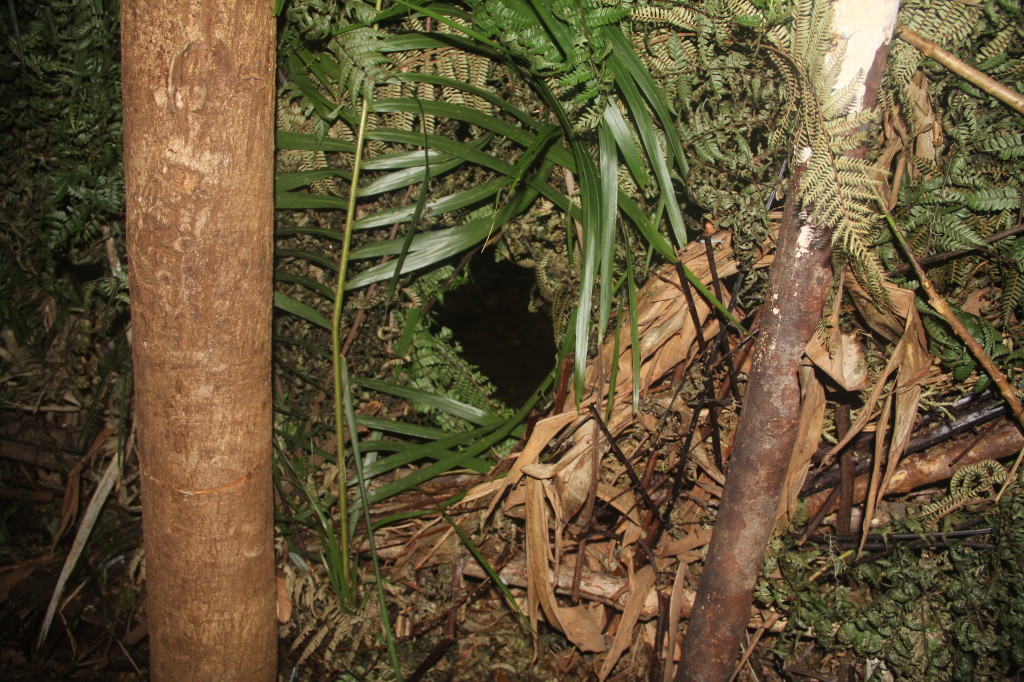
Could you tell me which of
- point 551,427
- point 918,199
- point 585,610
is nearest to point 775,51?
point 918,199

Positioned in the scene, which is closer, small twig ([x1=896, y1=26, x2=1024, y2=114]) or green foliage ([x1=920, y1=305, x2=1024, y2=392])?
small twig ([x1=896, y1=26, x2=1024, y2=114])

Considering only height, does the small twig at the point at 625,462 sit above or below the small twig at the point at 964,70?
below

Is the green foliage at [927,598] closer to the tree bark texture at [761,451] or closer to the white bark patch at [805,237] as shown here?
the tree bark texture at [761,451]

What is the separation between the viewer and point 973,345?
1.38 meters

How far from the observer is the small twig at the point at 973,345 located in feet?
4.48

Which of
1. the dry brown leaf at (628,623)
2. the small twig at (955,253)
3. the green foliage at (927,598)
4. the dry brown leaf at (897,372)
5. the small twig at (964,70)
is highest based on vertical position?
the small twig at (964,70)

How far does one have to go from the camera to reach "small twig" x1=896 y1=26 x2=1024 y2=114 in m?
1.23

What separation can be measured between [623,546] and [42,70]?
84.7 inches

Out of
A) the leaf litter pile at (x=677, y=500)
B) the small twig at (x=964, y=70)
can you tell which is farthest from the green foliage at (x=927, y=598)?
the small twig at (x=964, y=70)

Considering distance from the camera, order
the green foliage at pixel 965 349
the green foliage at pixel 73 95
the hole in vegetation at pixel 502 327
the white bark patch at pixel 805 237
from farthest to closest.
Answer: the hole in vegetation at pixel 502 327, the green foliage at pixel 73 95, the green foliage at pixel 965 349, the white bark patch at pixel 805 237

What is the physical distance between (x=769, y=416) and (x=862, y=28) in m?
0.79

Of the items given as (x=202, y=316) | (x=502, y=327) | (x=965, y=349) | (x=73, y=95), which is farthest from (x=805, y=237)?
(x=502, y=327)

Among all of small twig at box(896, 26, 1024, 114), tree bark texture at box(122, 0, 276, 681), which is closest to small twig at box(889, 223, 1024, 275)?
small twig at box(896, 26, 1024, 114)

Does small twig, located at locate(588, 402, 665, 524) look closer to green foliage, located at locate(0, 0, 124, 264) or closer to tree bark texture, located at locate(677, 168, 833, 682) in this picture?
tree bark texture, located at locate(677, 168, 833, 682)
